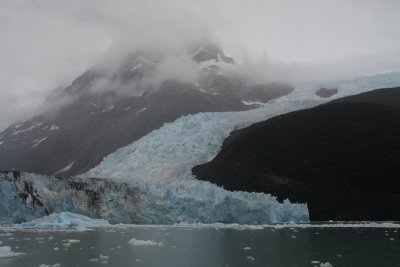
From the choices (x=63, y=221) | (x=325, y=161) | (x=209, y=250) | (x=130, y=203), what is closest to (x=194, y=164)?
(x=325, y=161)

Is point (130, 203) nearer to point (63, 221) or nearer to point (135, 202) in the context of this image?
point (135, 202)

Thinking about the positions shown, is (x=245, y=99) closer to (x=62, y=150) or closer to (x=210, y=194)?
(x=62, y=150)

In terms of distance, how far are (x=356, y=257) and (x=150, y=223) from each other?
88.8ft

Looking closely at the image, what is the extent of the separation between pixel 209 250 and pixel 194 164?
46.1 meters

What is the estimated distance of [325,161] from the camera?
66688 millimetres

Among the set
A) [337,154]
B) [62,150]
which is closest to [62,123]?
[62,150]

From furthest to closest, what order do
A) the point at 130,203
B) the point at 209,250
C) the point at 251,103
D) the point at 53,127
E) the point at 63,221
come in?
the point at 53,127 < the point at 251,103 < the point at 130,203 < the point at 63,221 < the point at 209,250

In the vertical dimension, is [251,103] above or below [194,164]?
above

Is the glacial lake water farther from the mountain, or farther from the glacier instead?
the mountain

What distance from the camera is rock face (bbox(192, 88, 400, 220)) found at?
5719 centimetres

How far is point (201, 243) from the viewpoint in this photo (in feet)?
91.8

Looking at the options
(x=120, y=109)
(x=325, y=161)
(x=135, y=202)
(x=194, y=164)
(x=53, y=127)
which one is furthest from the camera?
→ (x=53, y=127)

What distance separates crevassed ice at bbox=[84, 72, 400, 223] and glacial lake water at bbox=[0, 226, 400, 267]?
1371 centimetres

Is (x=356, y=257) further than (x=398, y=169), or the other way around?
(x=398, y=169)
